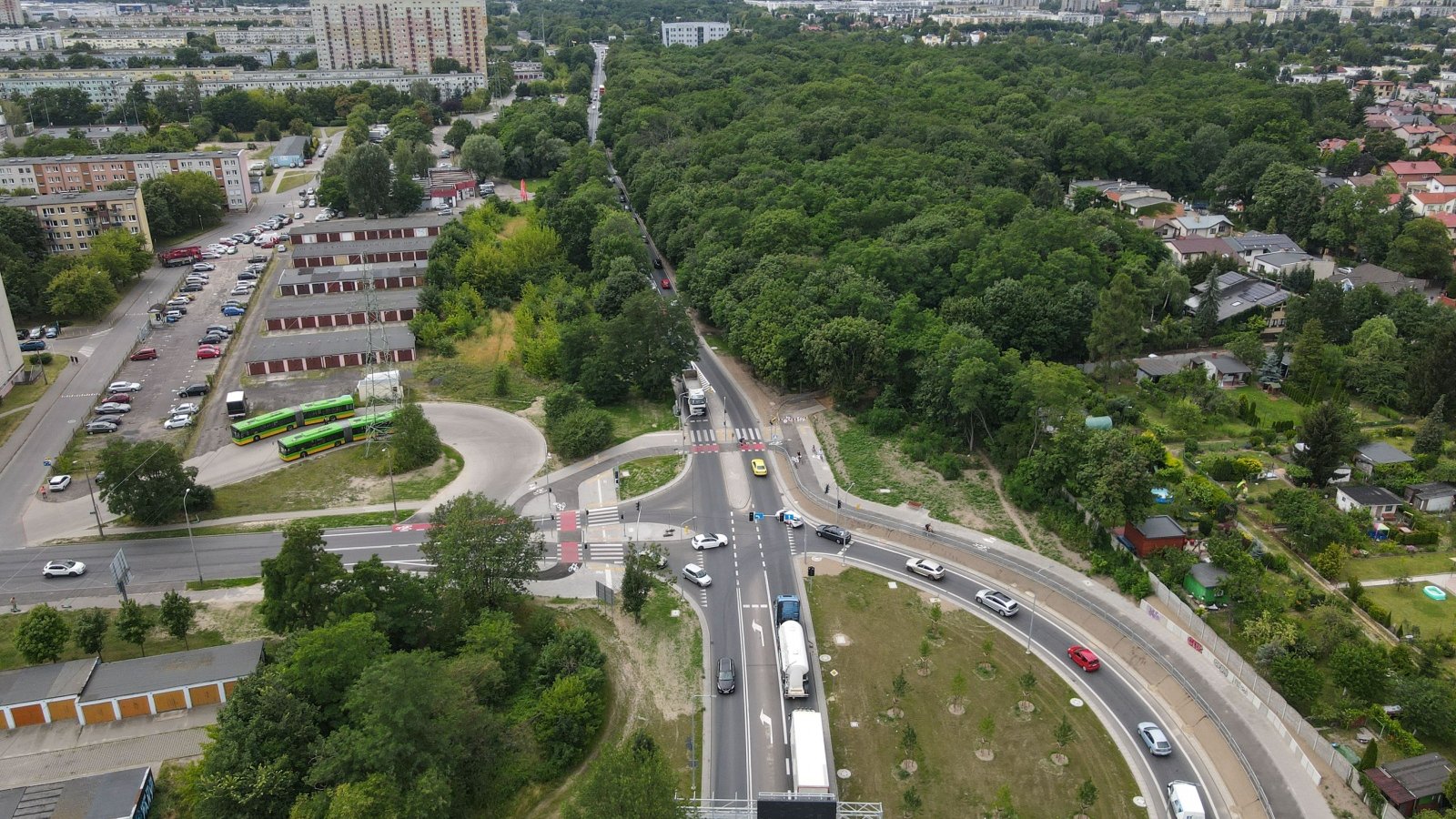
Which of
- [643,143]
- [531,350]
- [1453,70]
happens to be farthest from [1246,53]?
[531,350]

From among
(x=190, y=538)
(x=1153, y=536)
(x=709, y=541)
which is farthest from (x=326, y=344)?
(x=1153, y=536)

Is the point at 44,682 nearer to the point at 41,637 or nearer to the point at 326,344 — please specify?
the point at 41,637

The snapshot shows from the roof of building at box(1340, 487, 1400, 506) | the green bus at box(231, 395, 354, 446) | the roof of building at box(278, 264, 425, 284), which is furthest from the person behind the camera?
the roof of building at box(278, 264, 425, 284)

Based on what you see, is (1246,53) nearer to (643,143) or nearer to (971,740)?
(643,143)

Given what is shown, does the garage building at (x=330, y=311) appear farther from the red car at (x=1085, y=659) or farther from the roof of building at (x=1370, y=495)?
the roof of building at (x=1370, y=495)

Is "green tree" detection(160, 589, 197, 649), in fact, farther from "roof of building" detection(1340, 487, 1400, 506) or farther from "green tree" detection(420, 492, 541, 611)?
"roof of building" detection(1340, 487, 1400, 506)

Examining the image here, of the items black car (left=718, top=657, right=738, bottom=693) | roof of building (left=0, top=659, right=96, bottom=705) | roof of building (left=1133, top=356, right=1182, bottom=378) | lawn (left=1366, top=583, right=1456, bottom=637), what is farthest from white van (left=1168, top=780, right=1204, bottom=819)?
roof of building (left=0, top=659, right=96, bottom=705)
